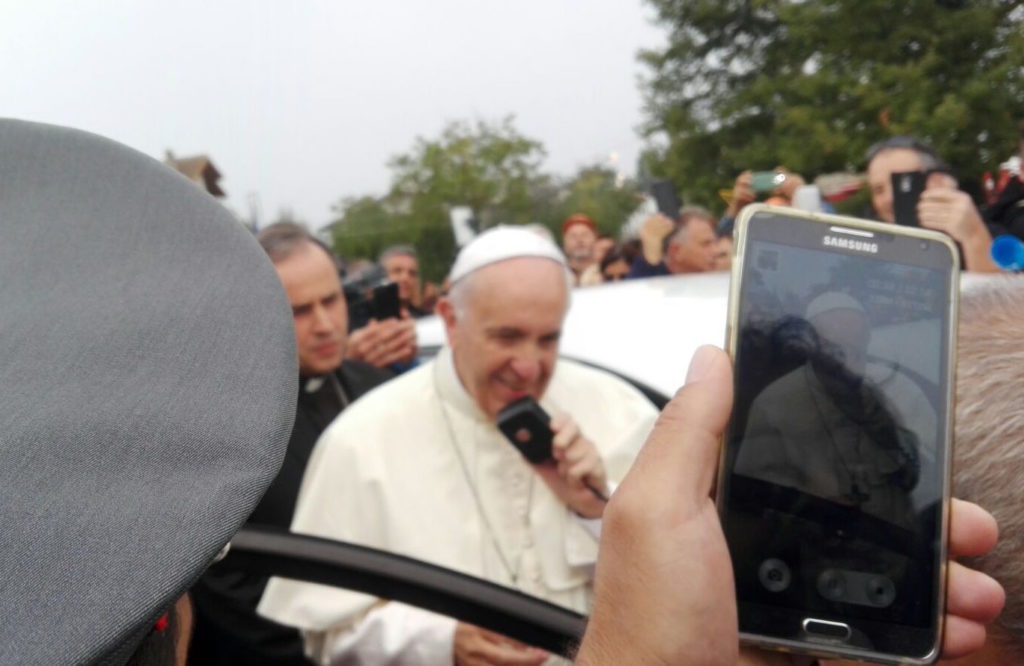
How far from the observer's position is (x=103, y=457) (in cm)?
70

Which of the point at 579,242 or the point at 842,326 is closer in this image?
the point at 842,326

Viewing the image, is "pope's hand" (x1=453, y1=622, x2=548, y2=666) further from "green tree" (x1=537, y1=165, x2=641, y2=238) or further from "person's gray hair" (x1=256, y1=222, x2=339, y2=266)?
"green tree" (x1=537, y1=165, x2=641, y2=238)

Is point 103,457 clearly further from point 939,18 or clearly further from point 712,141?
point 712,141

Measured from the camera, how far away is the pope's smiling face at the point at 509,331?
9.05ft

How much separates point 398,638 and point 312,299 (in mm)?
1297

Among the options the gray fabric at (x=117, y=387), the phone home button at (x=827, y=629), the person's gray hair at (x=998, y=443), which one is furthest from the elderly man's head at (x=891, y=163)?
the gray fabric at (x=117, y=387)

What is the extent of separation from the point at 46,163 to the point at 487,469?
6.19ft

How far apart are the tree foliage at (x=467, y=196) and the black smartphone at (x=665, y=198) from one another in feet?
38.8

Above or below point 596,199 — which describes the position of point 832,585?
above

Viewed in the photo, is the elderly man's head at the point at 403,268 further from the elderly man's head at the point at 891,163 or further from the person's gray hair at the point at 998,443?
the person's gray hair at the point at 998,443

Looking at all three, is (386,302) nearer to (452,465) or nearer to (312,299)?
(312,299)

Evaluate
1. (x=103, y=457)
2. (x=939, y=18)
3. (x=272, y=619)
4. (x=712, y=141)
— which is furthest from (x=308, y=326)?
(x=712, y=141)

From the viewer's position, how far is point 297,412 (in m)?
2.37

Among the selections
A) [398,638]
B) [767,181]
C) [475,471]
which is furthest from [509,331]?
[767,181]
